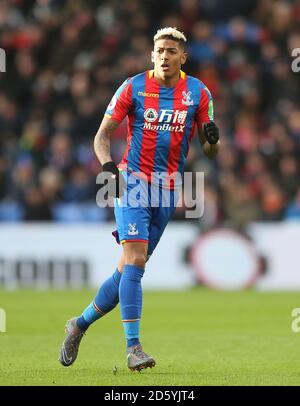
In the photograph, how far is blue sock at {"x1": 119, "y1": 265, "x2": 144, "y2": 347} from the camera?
24.2 ft

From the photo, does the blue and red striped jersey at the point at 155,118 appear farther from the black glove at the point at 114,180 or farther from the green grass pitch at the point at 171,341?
the green grass pitch at the point at 171,341

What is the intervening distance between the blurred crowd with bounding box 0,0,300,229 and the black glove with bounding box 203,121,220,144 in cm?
774

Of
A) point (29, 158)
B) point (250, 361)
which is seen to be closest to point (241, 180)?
point (29, 158)

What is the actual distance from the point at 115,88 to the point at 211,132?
993 centimetres

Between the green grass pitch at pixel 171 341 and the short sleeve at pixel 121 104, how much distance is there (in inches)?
70.2

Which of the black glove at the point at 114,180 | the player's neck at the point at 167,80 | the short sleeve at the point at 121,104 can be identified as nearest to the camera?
the black glove at the point at 114,180

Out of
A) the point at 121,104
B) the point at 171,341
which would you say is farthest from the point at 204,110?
the point at 171,341

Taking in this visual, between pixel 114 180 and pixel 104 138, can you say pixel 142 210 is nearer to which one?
pixel 114 180

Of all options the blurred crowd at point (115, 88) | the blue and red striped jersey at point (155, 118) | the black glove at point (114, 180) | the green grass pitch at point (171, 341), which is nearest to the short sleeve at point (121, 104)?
the blue and red striped jersey at point (155, 118)

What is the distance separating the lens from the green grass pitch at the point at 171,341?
23.2 feet
